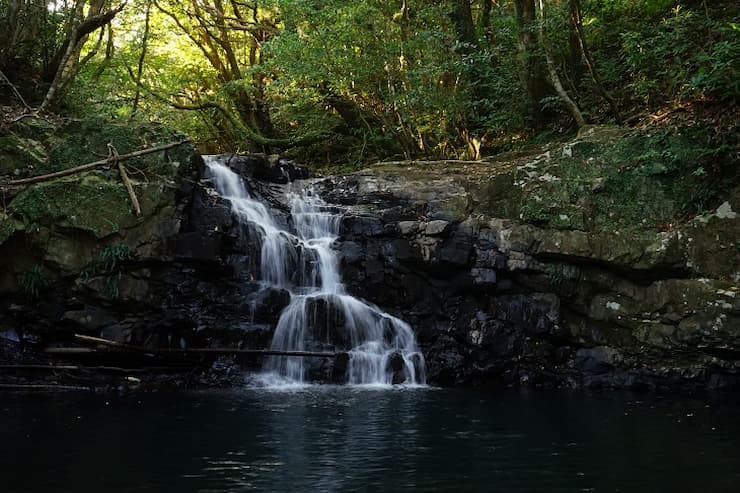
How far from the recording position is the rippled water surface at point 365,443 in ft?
16.7

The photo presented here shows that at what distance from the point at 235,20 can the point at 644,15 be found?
11449 millimetres

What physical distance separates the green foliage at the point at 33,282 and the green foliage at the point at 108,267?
579 millimetres

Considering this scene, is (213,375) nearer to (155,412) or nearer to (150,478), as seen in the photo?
(155,412)

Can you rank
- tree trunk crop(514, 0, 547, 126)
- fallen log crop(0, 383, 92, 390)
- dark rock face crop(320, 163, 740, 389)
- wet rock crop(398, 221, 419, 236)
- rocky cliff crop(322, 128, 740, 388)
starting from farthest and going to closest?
1. tree trunk crop(514, 0, 547, 126)
2. wet rock crop(398, 221, 419, 236)
3. rocky cliff crop(322, 128, 740, 388)
4. dark rock face crop(320, 163, 740, 389)
5. fallen log crop(0, 383, 92, 390)

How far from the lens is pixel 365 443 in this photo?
6352mm

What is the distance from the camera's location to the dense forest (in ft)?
39.0

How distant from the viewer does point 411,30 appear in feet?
48.8

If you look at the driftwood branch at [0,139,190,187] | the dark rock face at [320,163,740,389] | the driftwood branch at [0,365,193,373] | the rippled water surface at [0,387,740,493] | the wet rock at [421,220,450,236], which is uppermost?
the driftwood branch at [0,139,190,187]

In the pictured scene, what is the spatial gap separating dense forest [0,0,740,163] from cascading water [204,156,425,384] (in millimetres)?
3979

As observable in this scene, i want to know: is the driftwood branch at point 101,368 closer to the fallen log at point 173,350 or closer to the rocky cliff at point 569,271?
the fallen log at point 173,350

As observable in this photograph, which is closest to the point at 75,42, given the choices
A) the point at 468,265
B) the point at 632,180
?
the point at 468,265

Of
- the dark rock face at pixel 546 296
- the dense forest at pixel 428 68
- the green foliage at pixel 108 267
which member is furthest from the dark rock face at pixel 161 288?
the dense forest at pixel 428 68

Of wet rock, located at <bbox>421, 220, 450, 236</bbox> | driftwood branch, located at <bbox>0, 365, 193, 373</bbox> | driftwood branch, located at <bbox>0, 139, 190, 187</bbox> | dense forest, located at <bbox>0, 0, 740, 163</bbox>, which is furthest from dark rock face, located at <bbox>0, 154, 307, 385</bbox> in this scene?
dense forest, located at <bbox>0, 0, 740, 163</bbox>

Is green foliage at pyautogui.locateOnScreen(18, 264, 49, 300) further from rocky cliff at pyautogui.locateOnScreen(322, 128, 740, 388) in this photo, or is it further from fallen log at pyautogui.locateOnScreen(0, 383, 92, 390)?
rocky cliff at pyautogui.locateOnScreen(322, 128, 740, 388)
